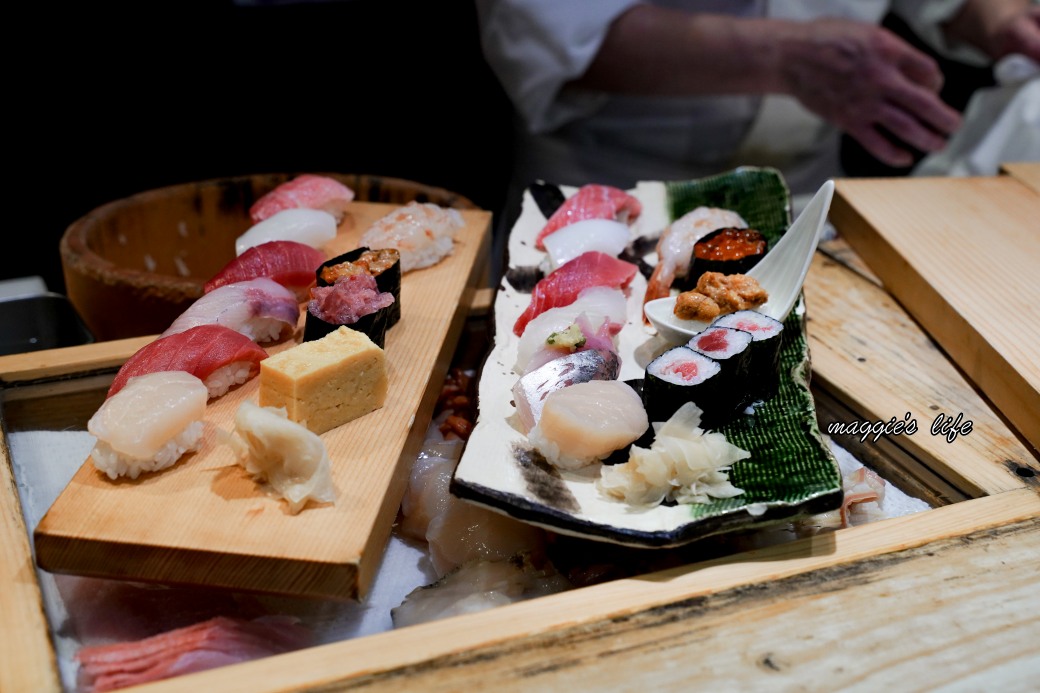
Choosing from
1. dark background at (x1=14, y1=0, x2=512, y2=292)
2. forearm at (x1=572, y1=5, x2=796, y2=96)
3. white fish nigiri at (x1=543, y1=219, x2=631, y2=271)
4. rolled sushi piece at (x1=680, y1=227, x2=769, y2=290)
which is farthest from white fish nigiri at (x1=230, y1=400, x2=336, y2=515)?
dark background at (x1=14, y1=0, x2=512, y2=292)

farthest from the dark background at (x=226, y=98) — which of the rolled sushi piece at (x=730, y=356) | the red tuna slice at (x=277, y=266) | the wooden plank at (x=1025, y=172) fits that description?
the rolled sushi piece at (x=730, y=356)

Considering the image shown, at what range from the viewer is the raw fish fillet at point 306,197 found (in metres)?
2.16

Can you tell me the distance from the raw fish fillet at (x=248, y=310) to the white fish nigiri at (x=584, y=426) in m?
0.62

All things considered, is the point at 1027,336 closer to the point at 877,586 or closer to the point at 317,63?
the point at 877,586

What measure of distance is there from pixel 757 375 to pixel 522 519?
1.87 feet

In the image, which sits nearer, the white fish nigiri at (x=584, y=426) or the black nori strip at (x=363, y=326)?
the white fish nigiri at (x=584, y=426)

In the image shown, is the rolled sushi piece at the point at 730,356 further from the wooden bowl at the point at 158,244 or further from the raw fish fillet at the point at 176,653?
the wooden bowl at the point at 158,244

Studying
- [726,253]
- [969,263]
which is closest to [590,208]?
[726,253]

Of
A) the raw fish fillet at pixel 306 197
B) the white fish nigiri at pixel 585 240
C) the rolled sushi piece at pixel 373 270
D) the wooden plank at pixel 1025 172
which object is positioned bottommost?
the raw fish fillet at pixel 306 197

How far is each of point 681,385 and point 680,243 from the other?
665mm

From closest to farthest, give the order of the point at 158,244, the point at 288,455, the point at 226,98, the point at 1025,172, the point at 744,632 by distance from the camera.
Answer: the point at 744,632 → the point at 288,455 → the point at 158,244 → the point at 1025,172 → the point at 226,98

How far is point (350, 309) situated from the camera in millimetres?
1541

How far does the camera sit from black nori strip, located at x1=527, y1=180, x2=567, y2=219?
2.27 m

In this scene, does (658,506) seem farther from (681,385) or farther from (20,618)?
(20,618)
